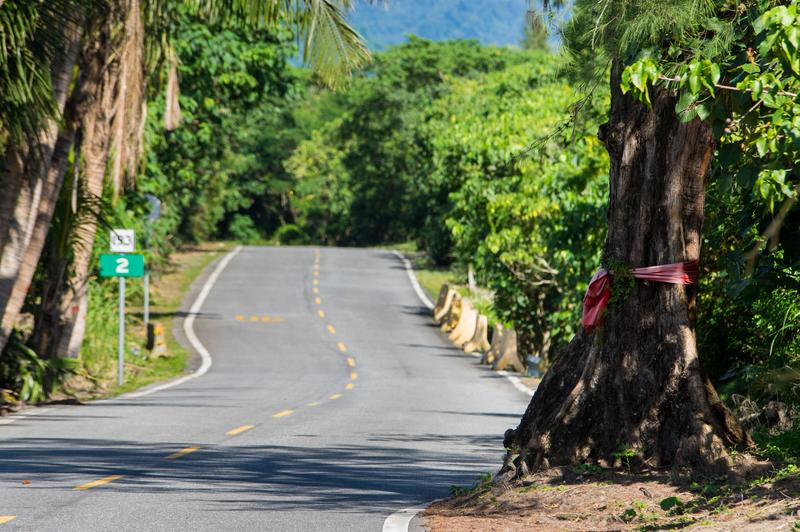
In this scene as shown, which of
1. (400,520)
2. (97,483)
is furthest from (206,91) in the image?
(400,520)

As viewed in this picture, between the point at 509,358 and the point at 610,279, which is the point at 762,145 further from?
the point at 509,358

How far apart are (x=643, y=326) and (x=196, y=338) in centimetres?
2741

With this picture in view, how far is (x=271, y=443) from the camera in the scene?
14.9m

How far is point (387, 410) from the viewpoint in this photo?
65.5 ft

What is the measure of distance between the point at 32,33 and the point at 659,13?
11.3 m

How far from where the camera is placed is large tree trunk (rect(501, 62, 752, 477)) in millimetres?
9742

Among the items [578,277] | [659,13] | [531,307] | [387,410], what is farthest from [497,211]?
[659,13]

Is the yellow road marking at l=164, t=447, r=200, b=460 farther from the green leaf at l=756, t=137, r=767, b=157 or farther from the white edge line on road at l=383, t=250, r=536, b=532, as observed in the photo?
the green leaf at l=756, t=137, r=767, b=157

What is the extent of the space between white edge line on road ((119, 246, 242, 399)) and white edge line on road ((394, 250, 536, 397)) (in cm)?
660

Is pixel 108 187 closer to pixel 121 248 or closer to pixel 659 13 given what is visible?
pixel 121 248

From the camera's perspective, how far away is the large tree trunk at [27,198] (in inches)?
774

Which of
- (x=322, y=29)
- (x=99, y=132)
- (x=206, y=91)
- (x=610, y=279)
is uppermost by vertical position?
(x=206, y=91)

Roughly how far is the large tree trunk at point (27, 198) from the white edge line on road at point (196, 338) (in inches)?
122

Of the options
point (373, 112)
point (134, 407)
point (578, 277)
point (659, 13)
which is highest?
point (373, 112)
